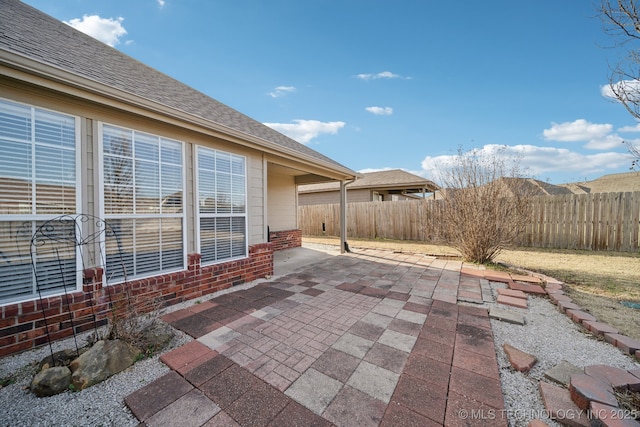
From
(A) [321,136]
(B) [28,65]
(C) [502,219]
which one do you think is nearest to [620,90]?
(C) [502,219]

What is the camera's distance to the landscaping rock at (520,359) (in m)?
2.14

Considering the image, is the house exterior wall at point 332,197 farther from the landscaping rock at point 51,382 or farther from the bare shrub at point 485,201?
the landscaping rock at point 51,382

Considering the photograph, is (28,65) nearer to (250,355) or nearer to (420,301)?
(250,355)

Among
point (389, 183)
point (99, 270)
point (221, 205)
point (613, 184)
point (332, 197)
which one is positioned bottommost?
point (99, 270)

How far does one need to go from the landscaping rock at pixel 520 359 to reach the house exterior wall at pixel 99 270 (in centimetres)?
396

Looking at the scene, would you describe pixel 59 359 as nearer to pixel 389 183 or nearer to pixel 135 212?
pixel 135 212

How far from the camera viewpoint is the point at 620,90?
110 inches

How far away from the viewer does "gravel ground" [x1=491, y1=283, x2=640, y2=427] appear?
1.75 meters

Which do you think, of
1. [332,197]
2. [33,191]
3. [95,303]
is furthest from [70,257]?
[332,197]

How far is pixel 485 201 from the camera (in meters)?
5.75

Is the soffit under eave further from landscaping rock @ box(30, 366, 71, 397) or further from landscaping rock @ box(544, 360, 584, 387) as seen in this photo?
landscaping rock @ box(544, 360, 584, 387)

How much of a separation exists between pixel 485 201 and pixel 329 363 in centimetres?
554

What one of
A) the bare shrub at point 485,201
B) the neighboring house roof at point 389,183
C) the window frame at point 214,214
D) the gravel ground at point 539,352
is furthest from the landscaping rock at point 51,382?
the neighboring house roof at point 389,183

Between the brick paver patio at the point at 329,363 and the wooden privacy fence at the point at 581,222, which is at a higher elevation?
the wooden privacy fence at the point at 581,222
